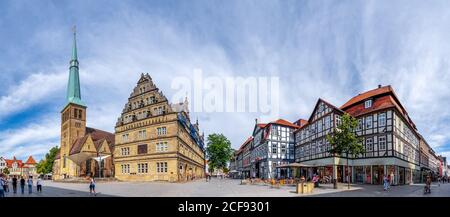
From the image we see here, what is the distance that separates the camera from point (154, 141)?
21344 mm

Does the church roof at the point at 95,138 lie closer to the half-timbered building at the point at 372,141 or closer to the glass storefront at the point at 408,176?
the half-timbered building at the point at 372,141

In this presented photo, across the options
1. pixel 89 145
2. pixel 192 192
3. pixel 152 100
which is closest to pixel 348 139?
pixel 192 192

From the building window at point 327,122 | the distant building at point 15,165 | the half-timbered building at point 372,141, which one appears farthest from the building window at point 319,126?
the distant building at point 15,165

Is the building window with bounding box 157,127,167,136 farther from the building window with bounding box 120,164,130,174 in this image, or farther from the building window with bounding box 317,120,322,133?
the building window with bounding box 317,120,322,133

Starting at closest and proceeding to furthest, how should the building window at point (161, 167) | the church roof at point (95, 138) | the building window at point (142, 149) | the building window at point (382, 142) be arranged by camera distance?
the building window at point (142, 149), the building window at point (382, 142), the building window at point (161, 167), the church roof at point (95, 138)

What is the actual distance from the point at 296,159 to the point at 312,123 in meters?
5.27

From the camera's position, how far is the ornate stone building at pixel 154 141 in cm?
1781

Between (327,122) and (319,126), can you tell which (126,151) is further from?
(319,126)

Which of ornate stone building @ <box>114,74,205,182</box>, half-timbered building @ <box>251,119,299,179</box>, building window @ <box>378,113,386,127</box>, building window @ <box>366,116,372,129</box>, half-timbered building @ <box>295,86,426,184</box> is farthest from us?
half-timbered building @ <box>251,119,299,179</box>

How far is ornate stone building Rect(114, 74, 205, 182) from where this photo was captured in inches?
701

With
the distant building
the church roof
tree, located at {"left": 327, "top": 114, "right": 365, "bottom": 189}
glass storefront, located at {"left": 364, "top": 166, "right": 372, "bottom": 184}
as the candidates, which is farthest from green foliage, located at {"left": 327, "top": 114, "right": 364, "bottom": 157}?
the church roof

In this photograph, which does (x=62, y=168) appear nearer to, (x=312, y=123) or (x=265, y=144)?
(x=265, y=144)

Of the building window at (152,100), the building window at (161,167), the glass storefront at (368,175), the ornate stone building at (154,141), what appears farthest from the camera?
the building window at (161,167)
